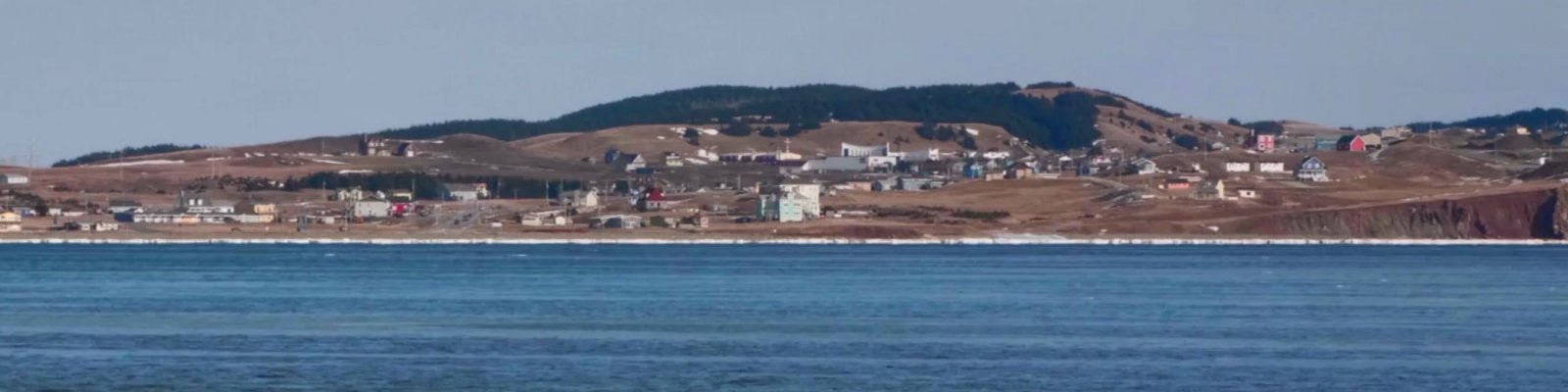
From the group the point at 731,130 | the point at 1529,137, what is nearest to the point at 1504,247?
the point at 1529,137

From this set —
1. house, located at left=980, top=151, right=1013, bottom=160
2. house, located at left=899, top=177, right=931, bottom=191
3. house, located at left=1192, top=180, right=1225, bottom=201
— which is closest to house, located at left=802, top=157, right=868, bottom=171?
house, located at left=980, top=151, right=1013, bottom=160

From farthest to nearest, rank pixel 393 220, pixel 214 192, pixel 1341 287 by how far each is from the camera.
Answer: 1. pixel 214 192
2. pixel 393 220
3. pixel 1341 287

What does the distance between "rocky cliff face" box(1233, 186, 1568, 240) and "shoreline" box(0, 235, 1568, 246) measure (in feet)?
2.43

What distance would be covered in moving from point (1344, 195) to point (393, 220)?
46926 millimetres

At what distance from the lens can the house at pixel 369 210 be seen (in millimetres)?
111812

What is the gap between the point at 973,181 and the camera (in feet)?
420

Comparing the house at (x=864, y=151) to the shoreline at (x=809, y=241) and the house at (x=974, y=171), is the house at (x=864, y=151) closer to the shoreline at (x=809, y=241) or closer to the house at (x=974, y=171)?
the house at (x=974, y=171)

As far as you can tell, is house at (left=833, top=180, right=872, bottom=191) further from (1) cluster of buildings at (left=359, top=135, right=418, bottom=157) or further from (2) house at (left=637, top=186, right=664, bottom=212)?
(1) cluster of buildings at (left=359, top=135, right=418, bottom=157)

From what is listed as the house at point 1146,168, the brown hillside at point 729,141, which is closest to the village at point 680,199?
the house at point 1146,168

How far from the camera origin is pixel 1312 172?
13262 cm

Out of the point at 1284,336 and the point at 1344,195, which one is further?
the point at 1344,195

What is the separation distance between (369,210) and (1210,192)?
41895 millimetres

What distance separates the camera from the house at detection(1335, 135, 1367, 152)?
15962 cm

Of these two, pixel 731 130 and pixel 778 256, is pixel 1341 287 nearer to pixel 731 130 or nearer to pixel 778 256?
pixel 778 256
